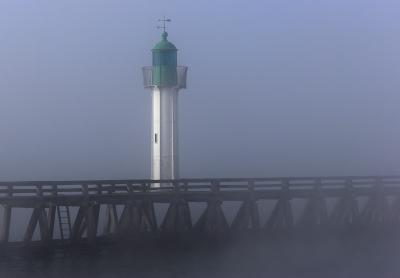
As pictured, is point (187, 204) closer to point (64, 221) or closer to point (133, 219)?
point (133, 219)

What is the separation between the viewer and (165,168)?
86.7ft

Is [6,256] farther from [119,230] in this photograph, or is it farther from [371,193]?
[371,193]

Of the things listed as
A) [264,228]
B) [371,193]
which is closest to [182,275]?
[264,228]

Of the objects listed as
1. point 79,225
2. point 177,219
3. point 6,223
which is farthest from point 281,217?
point 6,223

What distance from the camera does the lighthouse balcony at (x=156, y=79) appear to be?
87.5 ft

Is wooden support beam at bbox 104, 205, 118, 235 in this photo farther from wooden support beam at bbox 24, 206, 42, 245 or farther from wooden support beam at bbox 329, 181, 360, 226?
wooden support beam at bbox 329, 181, 360, 226

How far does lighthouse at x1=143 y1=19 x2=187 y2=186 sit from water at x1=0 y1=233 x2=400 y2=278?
4.05 metres

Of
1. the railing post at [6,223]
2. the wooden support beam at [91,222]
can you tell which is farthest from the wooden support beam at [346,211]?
the railing post at [6,223]

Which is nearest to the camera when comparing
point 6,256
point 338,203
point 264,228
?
point 6,256

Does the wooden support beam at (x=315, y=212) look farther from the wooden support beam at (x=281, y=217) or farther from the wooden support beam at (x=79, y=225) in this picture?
the wooden support beam at (x=79, y=225)

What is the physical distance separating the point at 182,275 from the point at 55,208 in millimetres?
3604

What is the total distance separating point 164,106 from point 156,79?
0.86 m

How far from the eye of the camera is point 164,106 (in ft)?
87.2

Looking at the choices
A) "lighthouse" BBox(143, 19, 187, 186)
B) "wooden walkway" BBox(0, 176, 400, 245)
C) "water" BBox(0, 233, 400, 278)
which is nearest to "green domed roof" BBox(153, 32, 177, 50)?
"lighthouse" BBox(143, 19, 187, 186)
